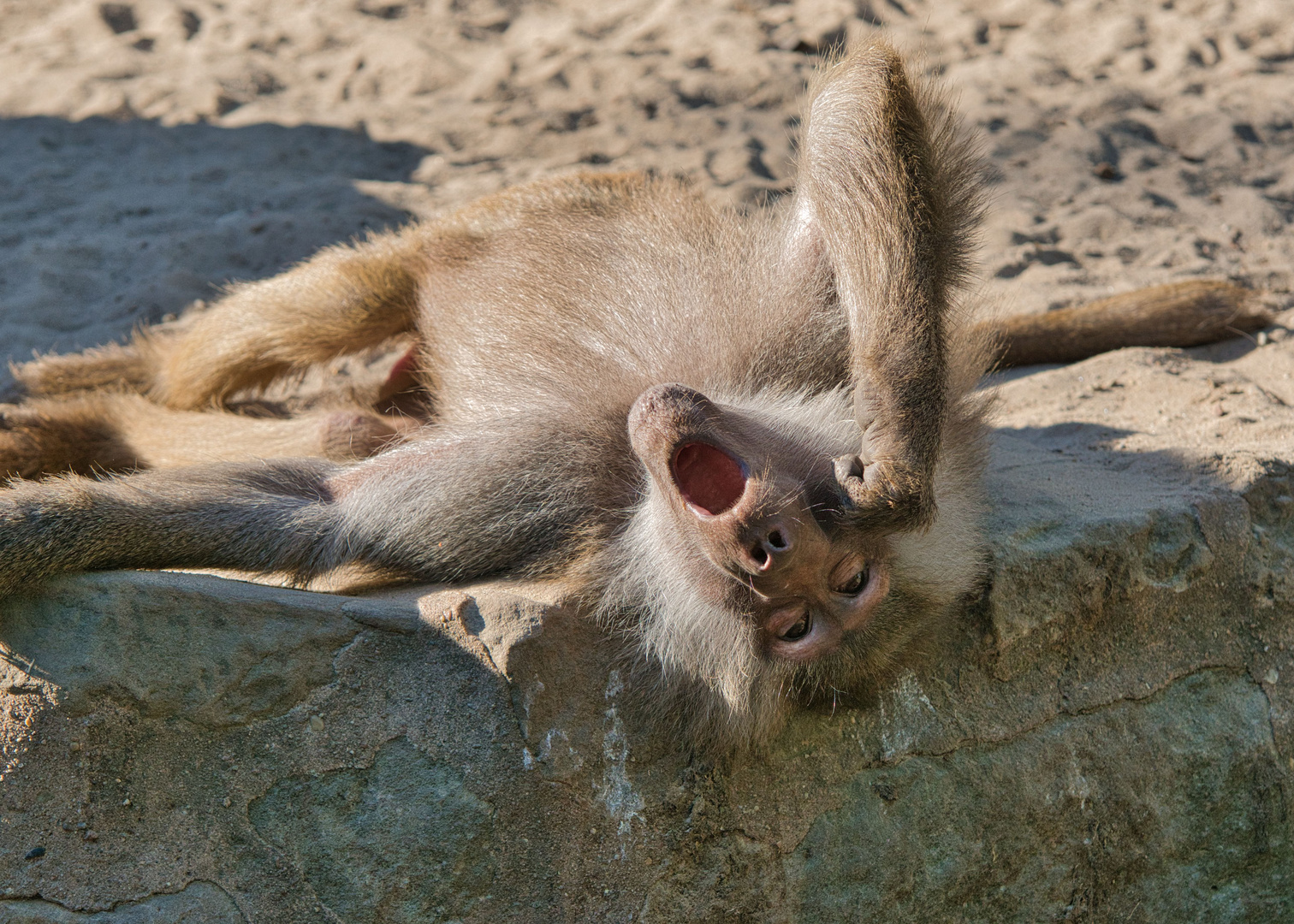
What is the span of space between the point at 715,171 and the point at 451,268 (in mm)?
2751

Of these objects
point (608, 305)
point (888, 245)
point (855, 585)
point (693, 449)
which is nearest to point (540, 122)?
point (608, 305)

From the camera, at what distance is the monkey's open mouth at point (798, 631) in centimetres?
265

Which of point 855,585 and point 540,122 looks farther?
point 540,122

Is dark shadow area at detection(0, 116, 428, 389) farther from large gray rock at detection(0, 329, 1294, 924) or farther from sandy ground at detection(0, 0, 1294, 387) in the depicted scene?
large gray rock at detection(0, 329, 1294, 924)

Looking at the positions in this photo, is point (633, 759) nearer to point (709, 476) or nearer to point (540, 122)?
point (709, 476)

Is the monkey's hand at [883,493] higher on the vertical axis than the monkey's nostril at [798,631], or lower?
higher

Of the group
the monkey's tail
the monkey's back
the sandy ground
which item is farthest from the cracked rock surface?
the sandy ground

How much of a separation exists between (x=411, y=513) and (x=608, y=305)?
87 cm

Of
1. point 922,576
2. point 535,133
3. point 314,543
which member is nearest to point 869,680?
point 922,576

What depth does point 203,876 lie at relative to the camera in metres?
2.30

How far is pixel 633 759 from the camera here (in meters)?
2.57

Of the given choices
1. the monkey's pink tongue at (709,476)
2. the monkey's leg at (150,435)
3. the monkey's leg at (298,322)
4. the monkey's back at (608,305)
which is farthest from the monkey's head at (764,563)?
the monkey's leg at (298,322)

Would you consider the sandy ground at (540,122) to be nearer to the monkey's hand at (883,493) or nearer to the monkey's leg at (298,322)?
the monkey's leg at (298,322)

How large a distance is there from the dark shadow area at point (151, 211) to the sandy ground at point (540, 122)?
0.05 ft
